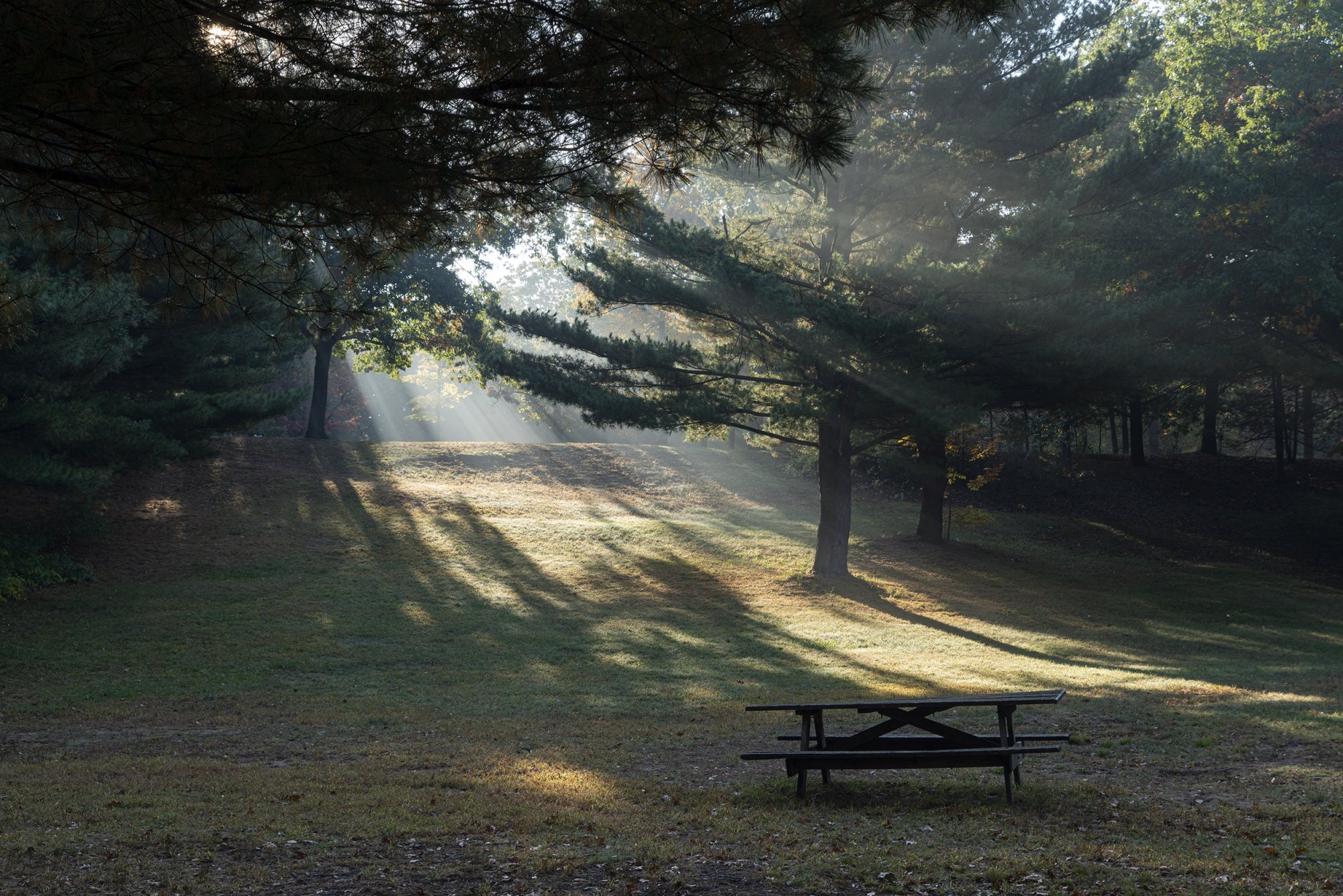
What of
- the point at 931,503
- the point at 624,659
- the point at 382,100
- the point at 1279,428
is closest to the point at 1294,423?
the point at 1279,428

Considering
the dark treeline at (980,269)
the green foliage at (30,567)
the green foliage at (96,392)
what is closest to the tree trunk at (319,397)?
the green foliage at (96,392)

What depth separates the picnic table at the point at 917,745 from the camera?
5633 millimetres

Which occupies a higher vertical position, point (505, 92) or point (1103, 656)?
point (505, 92)

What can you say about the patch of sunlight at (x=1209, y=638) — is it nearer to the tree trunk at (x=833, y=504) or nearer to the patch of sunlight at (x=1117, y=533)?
the tree trunk at (x=833, y=504)

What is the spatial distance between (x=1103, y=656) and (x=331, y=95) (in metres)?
12.6

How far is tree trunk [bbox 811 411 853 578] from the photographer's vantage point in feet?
60.9

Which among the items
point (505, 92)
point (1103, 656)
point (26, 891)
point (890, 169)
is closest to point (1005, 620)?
point (1103, 656)

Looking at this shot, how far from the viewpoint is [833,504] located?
61.1 ft

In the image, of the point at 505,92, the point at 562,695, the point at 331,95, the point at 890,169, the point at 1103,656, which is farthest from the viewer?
the point at 890,169

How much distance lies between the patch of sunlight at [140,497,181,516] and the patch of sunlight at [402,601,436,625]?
23.8ft

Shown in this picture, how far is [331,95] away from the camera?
480cm

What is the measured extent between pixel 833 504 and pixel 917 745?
12516 millimetres

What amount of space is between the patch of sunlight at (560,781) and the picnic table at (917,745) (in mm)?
1041

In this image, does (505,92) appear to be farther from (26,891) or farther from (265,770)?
(265,770)
